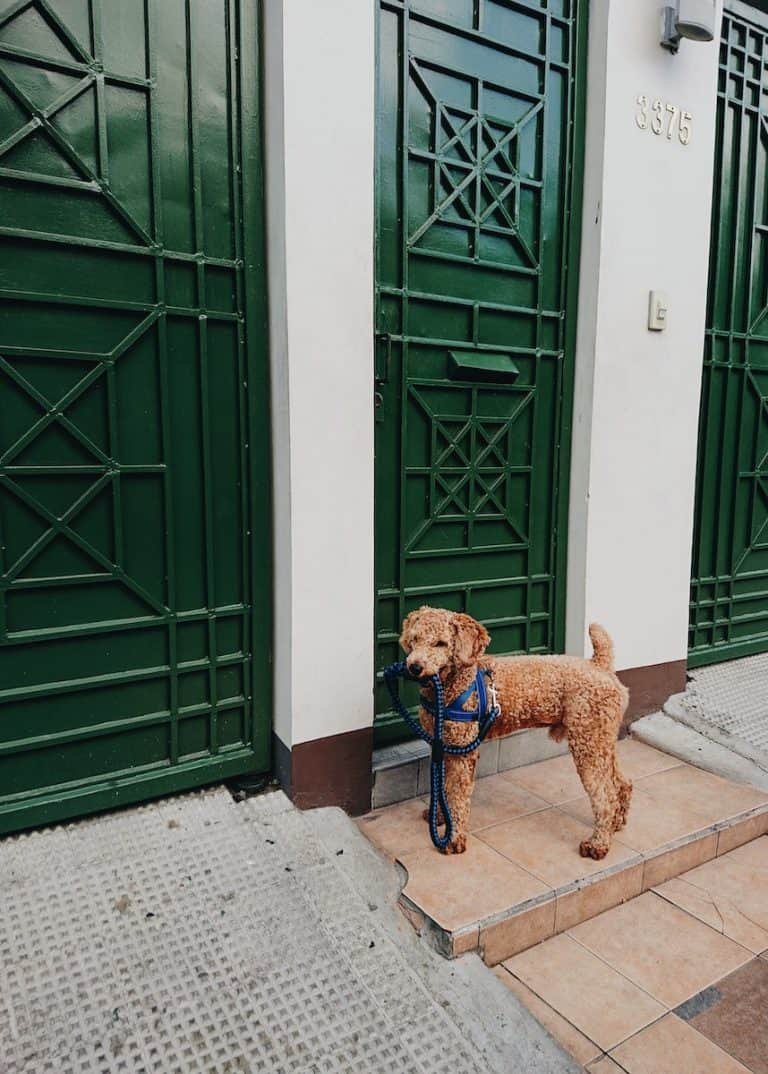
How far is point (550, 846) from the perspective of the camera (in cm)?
320

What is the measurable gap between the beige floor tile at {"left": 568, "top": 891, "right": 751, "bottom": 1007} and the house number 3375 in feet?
13.4

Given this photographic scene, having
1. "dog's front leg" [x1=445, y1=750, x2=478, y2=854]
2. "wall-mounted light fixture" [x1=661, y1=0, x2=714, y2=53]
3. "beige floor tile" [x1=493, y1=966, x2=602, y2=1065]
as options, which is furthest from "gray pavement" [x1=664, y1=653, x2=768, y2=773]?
"wall-mounted light fixture" [x1=661, y1=0, x2=714, y2=53]

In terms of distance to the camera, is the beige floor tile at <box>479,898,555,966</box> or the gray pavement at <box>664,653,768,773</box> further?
the gray pavement at <box>664,653,768,773</box>

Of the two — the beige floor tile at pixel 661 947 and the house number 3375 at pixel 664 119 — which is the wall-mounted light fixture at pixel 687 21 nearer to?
the house number 3375 at pixel 664 119

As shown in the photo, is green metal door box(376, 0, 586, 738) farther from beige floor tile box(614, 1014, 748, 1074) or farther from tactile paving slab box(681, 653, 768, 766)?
beige floor tile box(614, 1014, 748, 1074)

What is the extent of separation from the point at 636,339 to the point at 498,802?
276cm

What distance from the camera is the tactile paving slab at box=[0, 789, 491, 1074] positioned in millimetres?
2061

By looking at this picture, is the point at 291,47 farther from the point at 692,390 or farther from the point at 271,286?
the point at 692,390

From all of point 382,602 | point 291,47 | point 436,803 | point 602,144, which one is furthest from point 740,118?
point 436,803

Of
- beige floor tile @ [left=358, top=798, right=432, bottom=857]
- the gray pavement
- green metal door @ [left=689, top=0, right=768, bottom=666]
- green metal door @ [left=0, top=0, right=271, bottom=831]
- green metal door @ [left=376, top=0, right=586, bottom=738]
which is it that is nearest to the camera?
green metal door @ [left=0, top=0, right=271, bottom=831]

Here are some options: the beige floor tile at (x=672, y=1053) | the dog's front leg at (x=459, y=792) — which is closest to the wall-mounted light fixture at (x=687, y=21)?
the dog's front leg at (x=459, y=792)

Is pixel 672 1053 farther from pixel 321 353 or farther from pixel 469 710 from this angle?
pixel 321 353

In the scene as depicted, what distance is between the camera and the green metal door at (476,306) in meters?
3.44

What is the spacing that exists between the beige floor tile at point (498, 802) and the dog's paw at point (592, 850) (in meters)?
0.41
